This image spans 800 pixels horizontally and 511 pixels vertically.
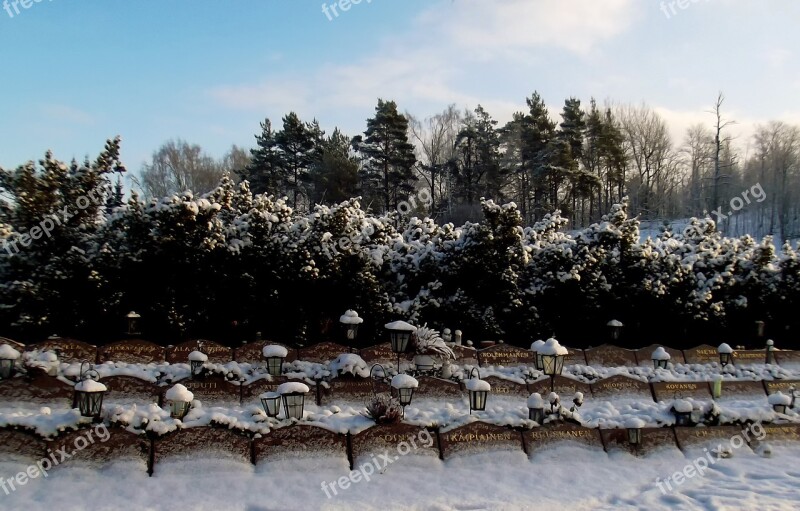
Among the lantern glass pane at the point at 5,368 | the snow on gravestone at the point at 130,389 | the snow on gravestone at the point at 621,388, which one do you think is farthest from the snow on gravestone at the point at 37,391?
the snow on gravestone at the point at 621,388

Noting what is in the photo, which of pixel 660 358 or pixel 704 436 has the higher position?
pixel 660 358

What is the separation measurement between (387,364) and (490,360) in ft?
8.29

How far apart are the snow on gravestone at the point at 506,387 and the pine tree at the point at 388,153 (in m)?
24.5

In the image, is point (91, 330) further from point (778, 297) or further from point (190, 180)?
point (190, 180)

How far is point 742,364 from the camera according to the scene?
16250mm

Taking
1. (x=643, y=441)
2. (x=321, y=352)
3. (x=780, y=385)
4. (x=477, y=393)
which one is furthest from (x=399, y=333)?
(x=780, y=385)

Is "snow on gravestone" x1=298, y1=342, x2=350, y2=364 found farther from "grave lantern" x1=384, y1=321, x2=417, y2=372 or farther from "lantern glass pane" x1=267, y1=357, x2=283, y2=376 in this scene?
"grave lantern" x1=384, y1=321, x2=417, y2=372

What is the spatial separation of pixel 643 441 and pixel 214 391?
7.46 meters

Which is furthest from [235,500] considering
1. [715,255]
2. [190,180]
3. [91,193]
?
[190,180]

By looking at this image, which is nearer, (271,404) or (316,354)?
(271,404)

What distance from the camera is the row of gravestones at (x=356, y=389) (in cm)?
1027

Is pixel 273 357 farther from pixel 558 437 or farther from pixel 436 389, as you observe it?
pixel 558 437

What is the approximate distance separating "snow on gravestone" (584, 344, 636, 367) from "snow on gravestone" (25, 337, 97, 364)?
11.3 metres

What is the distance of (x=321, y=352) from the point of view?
1341 centimetres
